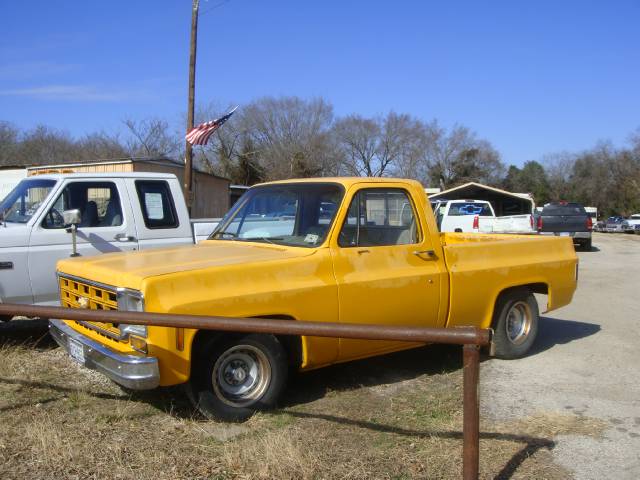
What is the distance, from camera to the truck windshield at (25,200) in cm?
671

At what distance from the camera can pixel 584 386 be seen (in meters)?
5.54

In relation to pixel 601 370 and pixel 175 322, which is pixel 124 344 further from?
pixel 601 370

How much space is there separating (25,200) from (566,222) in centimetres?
1899

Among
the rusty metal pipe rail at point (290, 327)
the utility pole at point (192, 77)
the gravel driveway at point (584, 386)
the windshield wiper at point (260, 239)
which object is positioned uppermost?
the utility pole at point (192, 77)

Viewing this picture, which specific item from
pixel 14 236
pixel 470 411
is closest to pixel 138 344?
pixel 470 411

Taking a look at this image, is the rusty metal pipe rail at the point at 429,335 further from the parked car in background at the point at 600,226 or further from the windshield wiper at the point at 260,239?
the parked car in background at the point at 600,226

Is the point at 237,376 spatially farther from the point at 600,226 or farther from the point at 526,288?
the point at 600,226

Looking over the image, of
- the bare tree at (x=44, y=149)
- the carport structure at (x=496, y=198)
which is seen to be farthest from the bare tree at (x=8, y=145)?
the carport structure at (x=496, y=198)

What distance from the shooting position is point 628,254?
2083 cm

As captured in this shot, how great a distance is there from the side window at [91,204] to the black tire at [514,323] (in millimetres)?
4312

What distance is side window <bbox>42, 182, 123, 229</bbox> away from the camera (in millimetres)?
6711

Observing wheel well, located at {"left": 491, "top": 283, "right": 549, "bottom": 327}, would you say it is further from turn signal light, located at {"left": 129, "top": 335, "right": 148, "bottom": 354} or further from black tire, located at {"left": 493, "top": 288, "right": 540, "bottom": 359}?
turn signal light, located at {"left": 129, "top": 335, "right": 148, "bottom": 354}

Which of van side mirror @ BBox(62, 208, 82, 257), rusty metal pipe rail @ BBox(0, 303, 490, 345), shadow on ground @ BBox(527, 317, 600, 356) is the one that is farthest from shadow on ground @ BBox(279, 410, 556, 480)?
van side mirror @ BBox(62, 208, 82, 257)

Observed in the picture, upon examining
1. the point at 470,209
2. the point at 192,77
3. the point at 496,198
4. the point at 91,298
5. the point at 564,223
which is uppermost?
the point at 192,77
